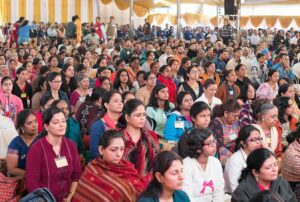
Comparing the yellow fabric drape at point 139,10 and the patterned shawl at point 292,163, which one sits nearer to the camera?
the patterned shawl at point 292,163

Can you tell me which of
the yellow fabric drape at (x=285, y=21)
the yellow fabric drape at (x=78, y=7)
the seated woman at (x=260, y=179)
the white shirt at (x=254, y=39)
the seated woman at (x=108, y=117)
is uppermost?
the yellow fabric drape at (x=78, y=7)

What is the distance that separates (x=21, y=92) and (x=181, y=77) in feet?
9.36

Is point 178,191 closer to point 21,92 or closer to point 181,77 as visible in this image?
point 21,92

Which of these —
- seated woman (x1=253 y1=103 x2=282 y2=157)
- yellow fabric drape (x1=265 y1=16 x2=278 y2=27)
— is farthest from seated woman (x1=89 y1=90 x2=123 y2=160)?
yellow fabric drape (x1=265 y1=16 x2=278 y2=27)

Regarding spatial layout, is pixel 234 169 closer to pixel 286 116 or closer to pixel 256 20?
pixel 286 116

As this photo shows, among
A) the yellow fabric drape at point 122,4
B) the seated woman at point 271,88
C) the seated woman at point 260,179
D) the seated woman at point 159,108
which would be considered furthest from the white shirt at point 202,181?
the yellow fabric drape at point 122,4

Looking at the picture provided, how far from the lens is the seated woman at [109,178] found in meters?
3.55

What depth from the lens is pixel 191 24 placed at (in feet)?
96.2

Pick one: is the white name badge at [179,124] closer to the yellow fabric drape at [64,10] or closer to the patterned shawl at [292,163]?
the patterned shawl at [292,163]

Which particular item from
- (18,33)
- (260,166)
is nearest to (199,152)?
(260,166)

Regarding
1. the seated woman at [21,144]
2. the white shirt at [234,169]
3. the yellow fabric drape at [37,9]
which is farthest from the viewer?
the yellow fabric drape at [37,9]

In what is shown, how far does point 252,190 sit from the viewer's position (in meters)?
3.42

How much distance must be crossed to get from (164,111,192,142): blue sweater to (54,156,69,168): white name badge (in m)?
1.57

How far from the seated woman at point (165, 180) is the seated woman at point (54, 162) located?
921 millimetres
